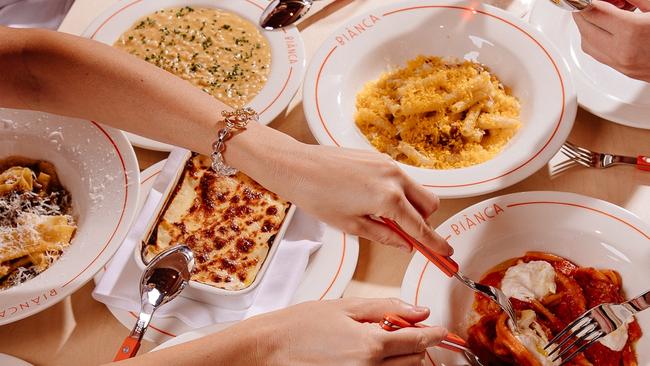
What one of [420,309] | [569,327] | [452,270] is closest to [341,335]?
[420,309]

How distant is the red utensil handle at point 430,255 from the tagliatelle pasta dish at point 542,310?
111 mm

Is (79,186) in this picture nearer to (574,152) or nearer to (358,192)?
(358,192)

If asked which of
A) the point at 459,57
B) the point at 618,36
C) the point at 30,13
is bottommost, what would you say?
the point at 30,13

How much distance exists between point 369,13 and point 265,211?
705 mm

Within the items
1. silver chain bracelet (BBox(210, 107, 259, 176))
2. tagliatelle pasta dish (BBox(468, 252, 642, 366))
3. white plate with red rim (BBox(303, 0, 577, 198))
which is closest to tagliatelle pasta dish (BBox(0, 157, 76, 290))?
silver chain bracelet (BBox(210, 107, 259, 176))

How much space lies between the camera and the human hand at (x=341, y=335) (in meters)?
1.00

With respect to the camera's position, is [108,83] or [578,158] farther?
[578,158]

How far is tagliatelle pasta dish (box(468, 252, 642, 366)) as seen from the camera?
1138mm

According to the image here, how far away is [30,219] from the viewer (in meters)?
1.37

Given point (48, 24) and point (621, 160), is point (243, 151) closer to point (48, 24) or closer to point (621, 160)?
point (621, 160)

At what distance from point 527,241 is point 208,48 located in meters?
1.10

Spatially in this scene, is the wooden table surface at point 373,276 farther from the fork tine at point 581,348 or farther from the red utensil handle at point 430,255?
the fork tine at point 581,348

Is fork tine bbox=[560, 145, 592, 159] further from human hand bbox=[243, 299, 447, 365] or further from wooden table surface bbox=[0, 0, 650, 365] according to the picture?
human hand bbox=[243, 299, 447, 365]

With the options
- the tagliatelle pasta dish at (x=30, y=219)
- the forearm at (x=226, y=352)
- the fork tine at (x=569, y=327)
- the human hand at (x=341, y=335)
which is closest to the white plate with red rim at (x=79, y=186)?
the tagliatelle pasta dish at (x=30, y=219)
